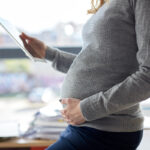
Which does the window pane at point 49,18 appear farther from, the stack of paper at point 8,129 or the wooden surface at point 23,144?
the wooden surface at point 23,144

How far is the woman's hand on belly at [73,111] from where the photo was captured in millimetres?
845

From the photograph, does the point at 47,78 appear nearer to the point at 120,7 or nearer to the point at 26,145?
the point at 26,145

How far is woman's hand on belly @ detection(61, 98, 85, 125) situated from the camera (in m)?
0.85

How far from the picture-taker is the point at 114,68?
837mm

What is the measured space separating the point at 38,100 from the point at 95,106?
99cm

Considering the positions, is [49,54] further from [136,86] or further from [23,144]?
[136,86]

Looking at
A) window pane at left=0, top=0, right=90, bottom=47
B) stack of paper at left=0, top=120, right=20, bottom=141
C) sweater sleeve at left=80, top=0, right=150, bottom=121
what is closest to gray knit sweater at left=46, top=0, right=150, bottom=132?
sweater sleeve at left=80, top=0, right=150, bottom=121

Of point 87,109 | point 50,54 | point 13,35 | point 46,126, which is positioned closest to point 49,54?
point 50,54

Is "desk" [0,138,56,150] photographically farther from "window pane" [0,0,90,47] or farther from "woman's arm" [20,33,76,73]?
"window pane" [0,0,90,47]

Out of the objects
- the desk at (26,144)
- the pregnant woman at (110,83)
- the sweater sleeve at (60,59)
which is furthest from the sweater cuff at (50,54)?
the desk at (26,144)

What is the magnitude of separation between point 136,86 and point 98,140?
24 centimetres

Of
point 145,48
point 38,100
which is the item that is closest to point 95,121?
point 145,48

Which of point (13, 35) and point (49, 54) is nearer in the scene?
point (13, 35)

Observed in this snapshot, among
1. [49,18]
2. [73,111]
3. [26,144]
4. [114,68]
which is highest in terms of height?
[49,18]
